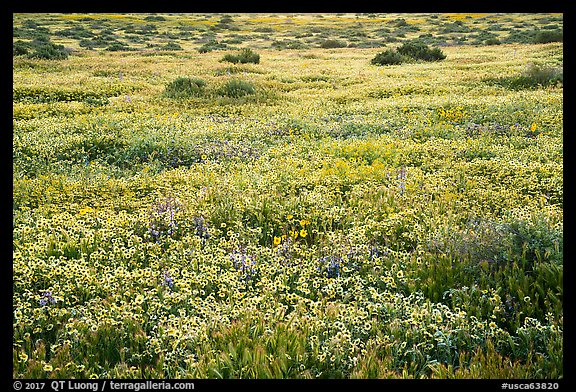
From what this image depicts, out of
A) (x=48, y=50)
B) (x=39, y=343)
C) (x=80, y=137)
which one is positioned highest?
(x=48, y=50)

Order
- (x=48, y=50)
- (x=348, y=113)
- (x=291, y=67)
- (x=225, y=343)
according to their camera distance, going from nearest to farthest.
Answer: (x=225, y=343) → (x=348, y=113) → (x=291, y=67) → (x=48, y=50)

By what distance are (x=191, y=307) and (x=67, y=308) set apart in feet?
4.04

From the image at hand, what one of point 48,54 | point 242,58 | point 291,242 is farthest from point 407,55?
point 291,242

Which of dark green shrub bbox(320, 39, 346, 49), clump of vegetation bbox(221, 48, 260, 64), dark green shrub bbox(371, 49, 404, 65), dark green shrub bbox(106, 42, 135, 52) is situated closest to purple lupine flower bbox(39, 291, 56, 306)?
clump of vegetation bbox(221, 48, 260, 64)

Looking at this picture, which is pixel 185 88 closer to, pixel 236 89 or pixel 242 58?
pixel 236 89

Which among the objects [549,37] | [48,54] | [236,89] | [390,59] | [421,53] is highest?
[549,37]

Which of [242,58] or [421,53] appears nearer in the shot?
[242,58]

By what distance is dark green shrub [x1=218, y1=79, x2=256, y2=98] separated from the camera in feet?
57.3

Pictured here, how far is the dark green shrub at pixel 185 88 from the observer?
17.4m

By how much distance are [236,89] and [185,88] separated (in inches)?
79.5

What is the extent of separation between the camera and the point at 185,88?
1806 centimetres
